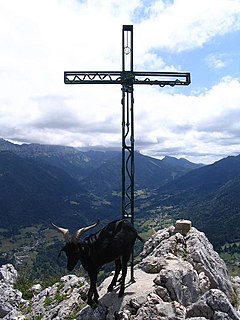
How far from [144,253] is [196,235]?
3.66 metres

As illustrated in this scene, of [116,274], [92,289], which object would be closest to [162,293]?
[116,274]

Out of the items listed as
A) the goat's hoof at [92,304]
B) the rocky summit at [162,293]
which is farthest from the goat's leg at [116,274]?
the goat's hoof at [92,304]

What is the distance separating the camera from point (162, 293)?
1503 centimetres

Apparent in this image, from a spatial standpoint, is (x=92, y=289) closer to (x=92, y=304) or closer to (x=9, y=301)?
(x=92, y=304)

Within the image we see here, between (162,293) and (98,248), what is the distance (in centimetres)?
320

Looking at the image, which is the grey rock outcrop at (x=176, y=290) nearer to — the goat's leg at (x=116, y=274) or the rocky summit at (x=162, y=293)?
the rocky summit at (x=162, y=293)

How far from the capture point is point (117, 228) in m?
15.5

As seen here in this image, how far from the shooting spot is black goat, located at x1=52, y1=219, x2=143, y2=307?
14117 mm

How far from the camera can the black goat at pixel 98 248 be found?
14.1 meters

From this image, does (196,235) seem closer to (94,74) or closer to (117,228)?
(117,228)

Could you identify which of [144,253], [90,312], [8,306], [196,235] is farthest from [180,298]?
[8,306]

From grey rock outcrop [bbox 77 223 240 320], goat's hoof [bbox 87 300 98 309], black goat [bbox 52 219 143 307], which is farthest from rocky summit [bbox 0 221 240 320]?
black goat [bbox 52 219 143 307]

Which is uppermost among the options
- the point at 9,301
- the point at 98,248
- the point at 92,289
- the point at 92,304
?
the point at 98,248

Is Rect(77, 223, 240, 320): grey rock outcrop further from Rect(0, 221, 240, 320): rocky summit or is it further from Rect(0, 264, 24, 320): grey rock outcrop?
Rect(0, 264, 24, 320): grey rock outcrop
